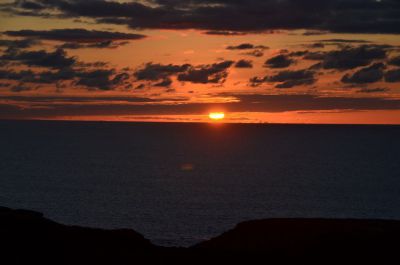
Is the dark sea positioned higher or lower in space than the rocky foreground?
higher

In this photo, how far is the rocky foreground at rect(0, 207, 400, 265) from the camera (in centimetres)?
4094

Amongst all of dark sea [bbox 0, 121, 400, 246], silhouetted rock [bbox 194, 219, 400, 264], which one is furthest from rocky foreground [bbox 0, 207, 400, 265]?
dark sea [bbox 0, 121, 400, 246]

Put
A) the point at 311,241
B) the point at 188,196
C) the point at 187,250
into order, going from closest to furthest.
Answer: the point at 311,241 → the point at 187,250 → the point at 188,196

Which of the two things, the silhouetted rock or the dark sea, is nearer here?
the silhouetted rock

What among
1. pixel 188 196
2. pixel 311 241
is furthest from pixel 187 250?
pixel 188 196

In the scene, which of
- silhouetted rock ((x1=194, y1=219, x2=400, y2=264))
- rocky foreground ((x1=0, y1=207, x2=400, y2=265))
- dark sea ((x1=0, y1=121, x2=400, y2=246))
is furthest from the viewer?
dark sea ((x1=0, y1=121, x2=400, y2=246))

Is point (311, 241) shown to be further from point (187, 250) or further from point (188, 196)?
point (188, 196)

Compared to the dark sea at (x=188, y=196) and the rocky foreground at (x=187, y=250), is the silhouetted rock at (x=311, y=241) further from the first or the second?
the dark sea at (x=188, y=196)

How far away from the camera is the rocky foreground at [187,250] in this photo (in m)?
40.9

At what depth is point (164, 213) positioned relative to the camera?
113062 millimetres

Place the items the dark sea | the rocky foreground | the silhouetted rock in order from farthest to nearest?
the dark sea, the silhouetted rock, the rocky foreground

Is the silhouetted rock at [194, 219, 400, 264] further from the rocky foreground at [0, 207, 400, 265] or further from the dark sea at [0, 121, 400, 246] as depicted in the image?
the dark sea at [0, 121, 400, 246]

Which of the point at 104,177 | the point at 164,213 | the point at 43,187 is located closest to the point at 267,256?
the point at 164,213

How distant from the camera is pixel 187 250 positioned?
44.8 meters
